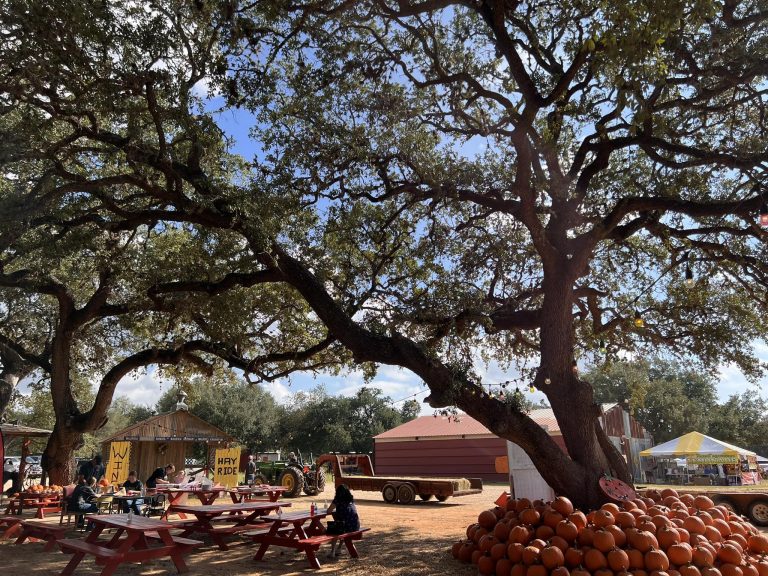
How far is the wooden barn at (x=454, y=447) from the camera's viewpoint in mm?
29969

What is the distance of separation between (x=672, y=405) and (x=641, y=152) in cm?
4576

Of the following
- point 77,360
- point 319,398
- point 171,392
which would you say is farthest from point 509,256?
point 171,392

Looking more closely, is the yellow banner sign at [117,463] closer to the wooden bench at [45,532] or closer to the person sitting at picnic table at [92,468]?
the person sitting at picnic table at [92,468]

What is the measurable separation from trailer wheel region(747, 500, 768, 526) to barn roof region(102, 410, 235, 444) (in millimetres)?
21093

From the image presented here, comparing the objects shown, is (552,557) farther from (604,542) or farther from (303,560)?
(303,560)

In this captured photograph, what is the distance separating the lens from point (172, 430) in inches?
994

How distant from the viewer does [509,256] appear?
1197cm

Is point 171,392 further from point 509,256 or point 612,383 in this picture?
point 509,256

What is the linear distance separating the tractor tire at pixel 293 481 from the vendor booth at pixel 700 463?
16771 millimetres

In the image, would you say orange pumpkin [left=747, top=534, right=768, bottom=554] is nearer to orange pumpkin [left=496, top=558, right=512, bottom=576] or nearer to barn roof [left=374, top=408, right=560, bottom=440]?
orange pumpkin [left=496, top=558, right=512, bottom=576]

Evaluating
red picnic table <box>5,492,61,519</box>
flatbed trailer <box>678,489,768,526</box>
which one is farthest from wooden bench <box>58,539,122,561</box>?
flatbed trailer <box>678,489,768,526</box>

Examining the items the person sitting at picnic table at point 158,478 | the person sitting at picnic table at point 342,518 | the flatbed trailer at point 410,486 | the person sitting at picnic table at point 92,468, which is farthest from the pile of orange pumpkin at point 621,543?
the person sitting at picnic table at point 92,468

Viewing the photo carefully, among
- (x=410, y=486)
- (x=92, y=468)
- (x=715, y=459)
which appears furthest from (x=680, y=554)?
(x=715, y=459)

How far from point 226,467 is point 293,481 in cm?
726
